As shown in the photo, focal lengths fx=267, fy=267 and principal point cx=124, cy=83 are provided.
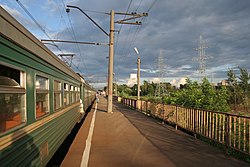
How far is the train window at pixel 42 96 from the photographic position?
454 centimetres

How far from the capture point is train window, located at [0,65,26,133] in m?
3.02

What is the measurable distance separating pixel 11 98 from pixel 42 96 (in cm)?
172

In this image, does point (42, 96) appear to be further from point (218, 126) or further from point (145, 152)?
point (218, 126)

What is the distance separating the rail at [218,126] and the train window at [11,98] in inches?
200

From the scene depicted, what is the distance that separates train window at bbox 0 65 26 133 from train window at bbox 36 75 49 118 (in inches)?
31.2

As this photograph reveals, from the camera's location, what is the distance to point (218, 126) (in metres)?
7.66

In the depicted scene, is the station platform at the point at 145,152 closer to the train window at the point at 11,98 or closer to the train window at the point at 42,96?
the train window at the point at 42,96

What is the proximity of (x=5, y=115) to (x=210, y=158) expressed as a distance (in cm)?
507

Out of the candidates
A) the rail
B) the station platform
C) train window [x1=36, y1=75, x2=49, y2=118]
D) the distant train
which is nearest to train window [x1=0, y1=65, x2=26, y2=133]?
the distant train

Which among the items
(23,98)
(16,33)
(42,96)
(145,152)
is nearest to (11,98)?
(23,98)

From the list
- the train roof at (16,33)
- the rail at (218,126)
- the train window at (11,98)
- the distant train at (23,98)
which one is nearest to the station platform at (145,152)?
the rail at (218,126)

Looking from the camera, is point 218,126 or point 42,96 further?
point 218,126

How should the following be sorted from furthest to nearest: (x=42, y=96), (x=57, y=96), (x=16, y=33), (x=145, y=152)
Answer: (x=145, y=152)
(x=57, y=96)
(x=42, y=96)
(x=16, y=33)

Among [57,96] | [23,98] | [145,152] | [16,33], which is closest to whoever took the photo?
[16,33]
